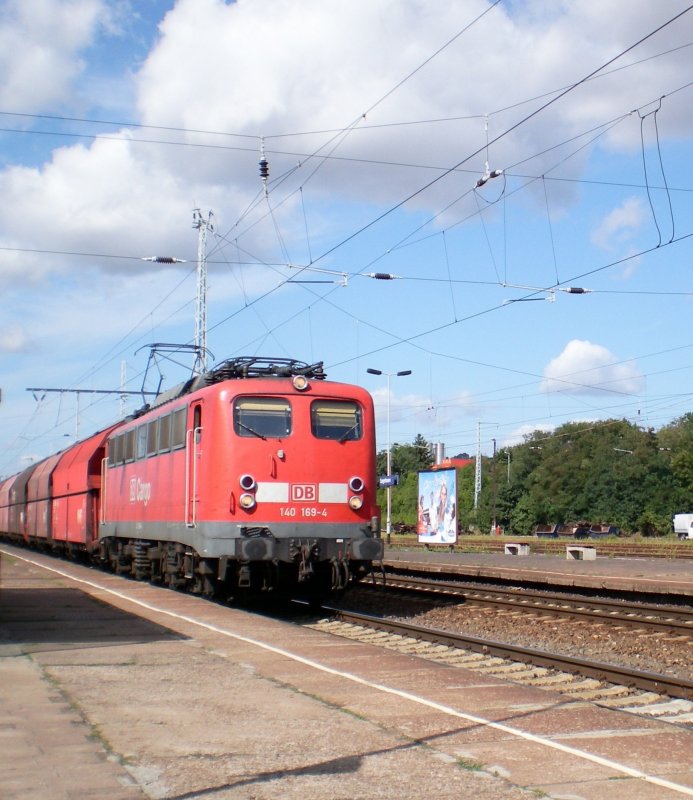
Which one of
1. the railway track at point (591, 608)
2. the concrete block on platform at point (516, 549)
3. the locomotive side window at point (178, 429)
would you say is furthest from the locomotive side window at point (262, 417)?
the concrete block on platform at point (516, 549)

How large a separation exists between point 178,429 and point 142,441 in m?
3.36

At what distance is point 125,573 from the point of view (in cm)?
2459

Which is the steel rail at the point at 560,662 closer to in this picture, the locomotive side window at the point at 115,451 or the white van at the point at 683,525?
the locomotive side window at the point at 115,451

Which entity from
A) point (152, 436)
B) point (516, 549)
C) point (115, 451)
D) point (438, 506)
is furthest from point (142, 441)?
point (516, 549)

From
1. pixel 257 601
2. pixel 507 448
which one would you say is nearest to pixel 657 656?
pixel 257 601

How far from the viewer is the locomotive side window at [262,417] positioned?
1521 cm

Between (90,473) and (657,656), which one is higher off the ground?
(90,473)

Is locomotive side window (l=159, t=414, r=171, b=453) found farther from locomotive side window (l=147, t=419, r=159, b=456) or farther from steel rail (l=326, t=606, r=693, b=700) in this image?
steel rail (l=326, t=606, r=693, b=700)

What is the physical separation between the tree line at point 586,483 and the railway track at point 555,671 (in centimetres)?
6053

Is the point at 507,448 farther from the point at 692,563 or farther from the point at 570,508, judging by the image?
the point at 692,563

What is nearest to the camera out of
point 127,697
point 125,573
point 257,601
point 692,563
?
point 127,697

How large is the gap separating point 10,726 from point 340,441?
8.82m

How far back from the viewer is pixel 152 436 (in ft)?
63.3

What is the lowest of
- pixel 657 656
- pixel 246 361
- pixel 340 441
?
pixel 657 656
